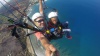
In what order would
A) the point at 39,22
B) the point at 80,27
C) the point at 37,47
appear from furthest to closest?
1. the point at 37,47
2. the point at 80,27
3. the point at 39,22

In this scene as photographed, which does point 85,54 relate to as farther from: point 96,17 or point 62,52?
point 96,17

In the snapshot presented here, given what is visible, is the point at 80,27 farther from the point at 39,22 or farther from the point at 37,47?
the point at 39,22

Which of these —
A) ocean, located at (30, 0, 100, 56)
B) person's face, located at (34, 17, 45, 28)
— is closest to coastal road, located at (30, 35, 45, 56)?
ocean, located at (30, 0, 100, 56)

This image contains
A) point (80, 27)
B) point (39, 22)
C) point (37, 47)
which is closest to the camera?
point (39, 22)

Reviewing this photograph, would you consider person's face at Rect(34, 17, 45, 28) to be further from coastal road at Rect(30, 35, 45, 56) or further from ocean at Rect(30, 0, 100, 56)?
coastal road at Rect(30, 35, 45, 56)

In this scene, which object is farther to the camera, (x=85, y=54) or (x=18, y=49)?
(x=18, y=49)

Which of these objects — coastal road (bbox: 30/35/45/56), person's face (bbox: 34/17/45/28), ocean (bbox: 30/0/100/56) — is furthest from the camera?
coastal road (bbox: 30/35/45/56)

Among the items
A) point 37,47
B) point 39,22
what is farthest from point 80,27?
point 39,22

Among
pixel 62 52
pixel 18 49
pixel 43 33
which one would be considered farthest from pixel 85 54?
pixel 18 49

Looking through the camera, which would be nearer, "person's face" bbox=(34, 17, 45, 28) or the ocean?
"person's face" bbox=(34, 17, 45, 28)
